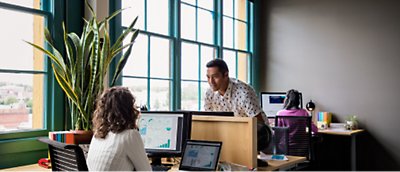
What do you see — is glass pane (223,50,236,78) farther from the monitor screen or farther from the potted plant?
the monitor screen

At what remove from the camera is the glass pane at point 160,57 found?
14.5ft

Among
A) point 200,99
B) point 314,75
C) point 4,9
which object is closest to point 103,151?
point 4,9

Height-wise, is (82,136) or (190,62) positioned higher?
(190,62)

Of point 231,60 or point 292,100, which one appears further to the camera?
point 231,60

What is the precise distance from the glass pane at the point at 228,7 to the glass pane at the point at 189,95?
1.26m

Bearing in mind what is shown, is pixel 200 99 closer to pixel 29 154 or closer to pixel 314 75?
pixel 314 75

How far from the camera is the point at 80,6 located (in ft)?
11.3

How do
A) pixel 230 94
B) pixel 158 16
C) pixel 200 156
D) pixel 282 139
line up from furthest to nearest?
pixel 158 16
pixel 282 139
pixel 230 94
pixel 200 156

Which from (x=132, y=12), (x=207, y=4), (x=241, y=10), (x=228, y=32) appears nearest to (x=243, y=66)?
(x=228, y=32)

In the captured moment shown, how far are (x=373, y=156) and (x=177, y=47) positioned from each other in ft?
10.1

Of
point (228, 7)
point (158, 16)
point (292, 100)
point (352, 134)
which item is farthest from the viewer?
point (228, 7)

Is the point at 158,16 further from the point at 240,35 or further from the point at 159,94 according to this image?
the point at 240,35

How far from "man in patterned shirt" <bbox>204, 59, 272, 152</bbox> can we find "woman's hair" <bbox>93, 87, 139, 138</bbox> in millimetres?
1105

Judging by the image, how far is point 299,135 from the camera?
4.52 meters
